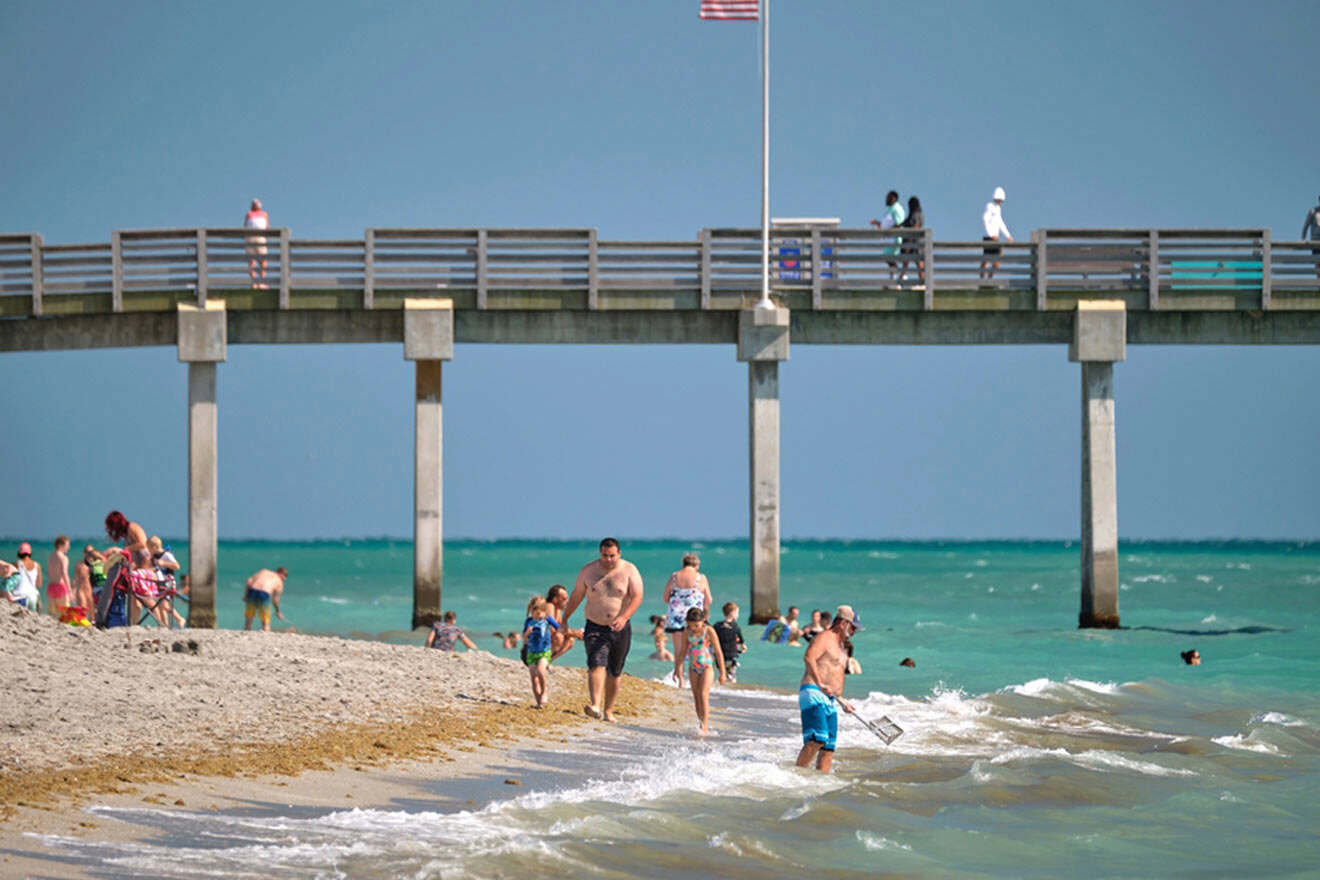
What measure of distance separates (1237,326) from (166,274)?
16.5 meters

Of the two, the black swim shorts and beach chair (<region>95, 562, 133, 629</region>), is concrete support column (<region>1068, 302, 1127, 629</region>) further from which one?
beach chair (<region>95, 562, 133, 629</region>)

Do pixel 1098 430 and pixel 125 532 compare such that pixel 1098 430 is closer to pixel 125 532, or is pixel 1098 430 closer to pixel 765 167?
pixel 765 167

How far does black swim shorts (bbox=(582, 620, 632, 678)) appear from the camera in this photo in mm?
14574

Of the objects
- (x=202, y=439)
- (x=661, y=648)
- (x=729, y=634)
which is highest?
(x=202, y=439)

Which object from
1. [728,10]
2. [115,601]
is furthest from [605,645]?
[728,10]

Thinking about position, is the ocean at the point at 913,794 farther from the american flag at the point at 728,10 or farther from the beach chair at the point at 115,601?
the american flag at the point at 728,10

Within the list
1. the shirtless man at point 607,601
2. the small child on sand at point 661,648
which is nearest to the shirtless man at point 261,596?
the small child on sand at point 661,648

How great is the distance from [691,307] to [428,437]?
438cm

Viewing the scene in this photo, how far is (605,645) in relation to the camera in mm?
14656

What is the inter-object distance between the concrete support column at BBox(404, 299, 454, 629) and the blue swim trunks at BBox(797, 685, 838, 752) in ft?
40.1

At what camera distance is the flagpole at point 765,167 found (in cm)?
2456

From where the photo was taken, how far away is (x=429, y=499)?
2381 cm

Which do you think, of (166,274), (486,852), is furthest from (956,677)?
(486,852)

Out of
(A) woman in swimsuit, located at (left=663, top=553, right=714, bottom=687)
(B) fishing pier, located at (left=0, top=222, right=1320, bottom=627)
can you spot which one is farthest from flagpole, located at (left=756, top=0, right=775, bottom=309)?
(A) woman in swimsuit, located at (left=663, top=553, right=714, bottom=687)
